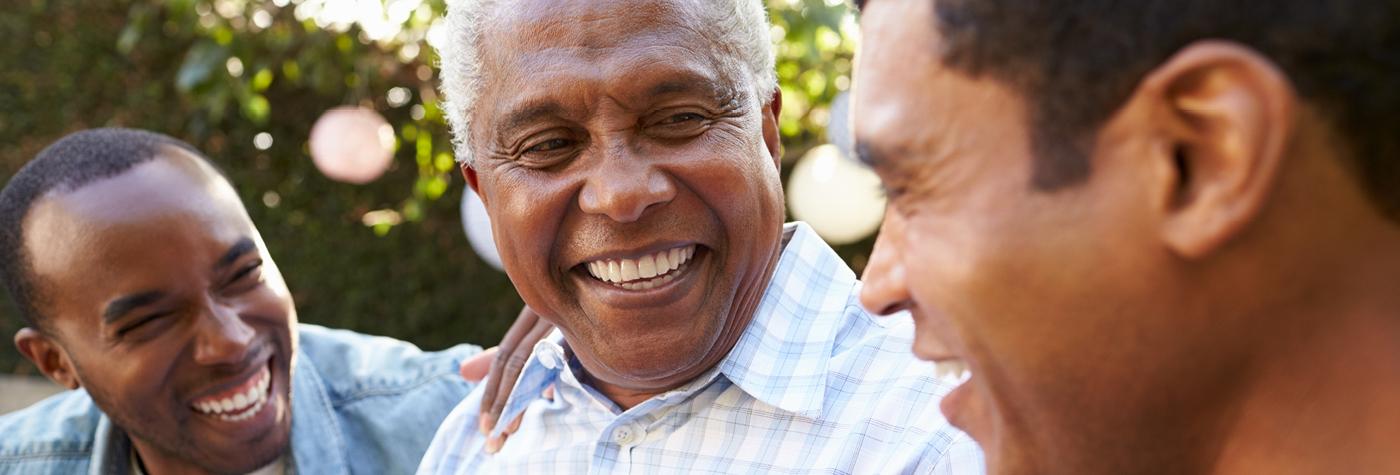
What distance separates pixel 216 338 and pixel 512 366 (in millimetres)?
884

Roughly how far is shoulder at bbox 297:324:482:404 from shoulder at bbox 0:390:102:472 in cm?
64

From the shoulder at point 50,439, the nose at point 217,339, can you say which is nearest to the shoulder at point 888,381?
the nose at point 217,339

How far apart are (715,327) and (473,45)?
67 centimetres

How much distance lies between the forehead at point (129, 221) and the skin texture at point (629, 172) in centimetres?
122

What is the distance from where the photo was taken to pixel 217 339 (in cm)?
303

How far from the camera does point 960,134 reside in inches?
40.4

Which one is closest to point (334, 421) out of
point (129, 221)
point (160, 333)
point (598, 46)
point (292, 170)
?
point (160, 333)

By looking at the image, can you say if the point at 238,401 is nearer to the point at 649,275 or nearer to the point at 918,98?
the point at 649,275

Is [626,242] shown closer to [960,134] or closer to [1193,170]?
[960,134]

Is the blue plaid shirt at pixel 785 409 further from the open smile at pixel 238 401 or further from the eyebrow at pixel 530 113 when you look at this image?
the open smile at pixel 238 401

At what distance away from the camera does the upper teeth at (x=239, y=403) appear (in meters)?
3.14

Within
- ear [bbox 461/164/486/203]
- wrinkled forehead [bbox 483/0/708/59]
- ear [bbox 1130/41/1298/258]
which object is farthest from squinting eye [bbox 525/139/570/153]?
ear [bbox 1130/41/1298/258]

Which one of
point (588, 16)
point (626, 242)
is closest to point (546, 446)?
point (626, 242)

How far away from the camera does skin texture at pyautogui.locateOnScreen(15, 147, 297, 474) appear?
2.96 m
